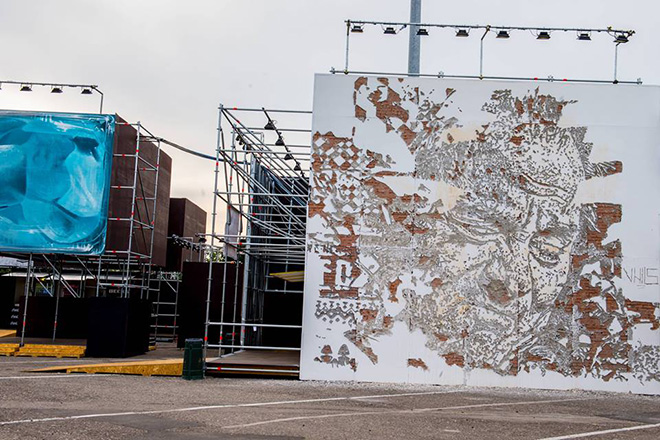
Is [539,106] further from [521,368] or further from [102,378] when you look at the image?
[102,378]

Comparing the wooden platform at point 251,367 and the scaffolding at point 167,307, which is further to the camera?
the scaffolding at point 167,307

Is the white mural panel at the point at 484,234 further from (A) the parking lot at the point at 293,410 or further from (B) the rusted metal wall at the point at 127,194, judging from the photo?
(B) the rusted metal wall at the point at 127,194

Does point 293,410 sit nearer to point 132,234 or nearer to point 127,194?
point 132,234

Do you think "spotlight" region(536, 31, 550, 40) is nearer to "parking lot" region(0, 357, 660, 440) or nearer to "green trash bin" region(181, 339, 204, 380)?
"parking lot" region(0, 357, 660, 440)

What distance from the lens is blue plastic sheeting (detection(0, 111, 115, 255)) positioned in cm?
2073

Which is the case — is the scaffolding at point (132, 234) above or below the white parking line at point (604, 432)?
above

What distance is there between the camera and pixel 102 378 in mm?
14898

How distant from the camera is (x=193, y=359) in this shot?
15.5 metres

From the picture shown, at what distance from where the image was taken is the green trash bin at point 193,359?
15383 mm

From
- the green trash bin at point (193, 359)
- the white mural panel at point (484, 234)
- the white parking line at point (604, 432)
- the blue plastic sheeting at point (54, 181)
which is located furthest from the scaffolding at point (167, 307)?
the white parking line at point (604, 432)

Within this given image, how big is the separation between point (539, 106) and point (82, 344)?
13.4m

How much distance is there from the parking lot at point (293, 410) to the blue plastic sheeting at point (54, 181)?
5462 mm

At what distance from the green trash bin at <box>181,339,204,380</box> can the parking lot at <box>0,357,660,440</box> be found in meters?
0.24

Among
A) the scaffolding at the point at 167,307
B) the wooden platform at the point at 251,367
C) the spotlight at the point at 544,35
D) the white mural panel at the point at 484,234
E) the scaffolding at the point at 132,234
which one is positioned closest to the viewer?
the white mural panel at the point at 484,234
